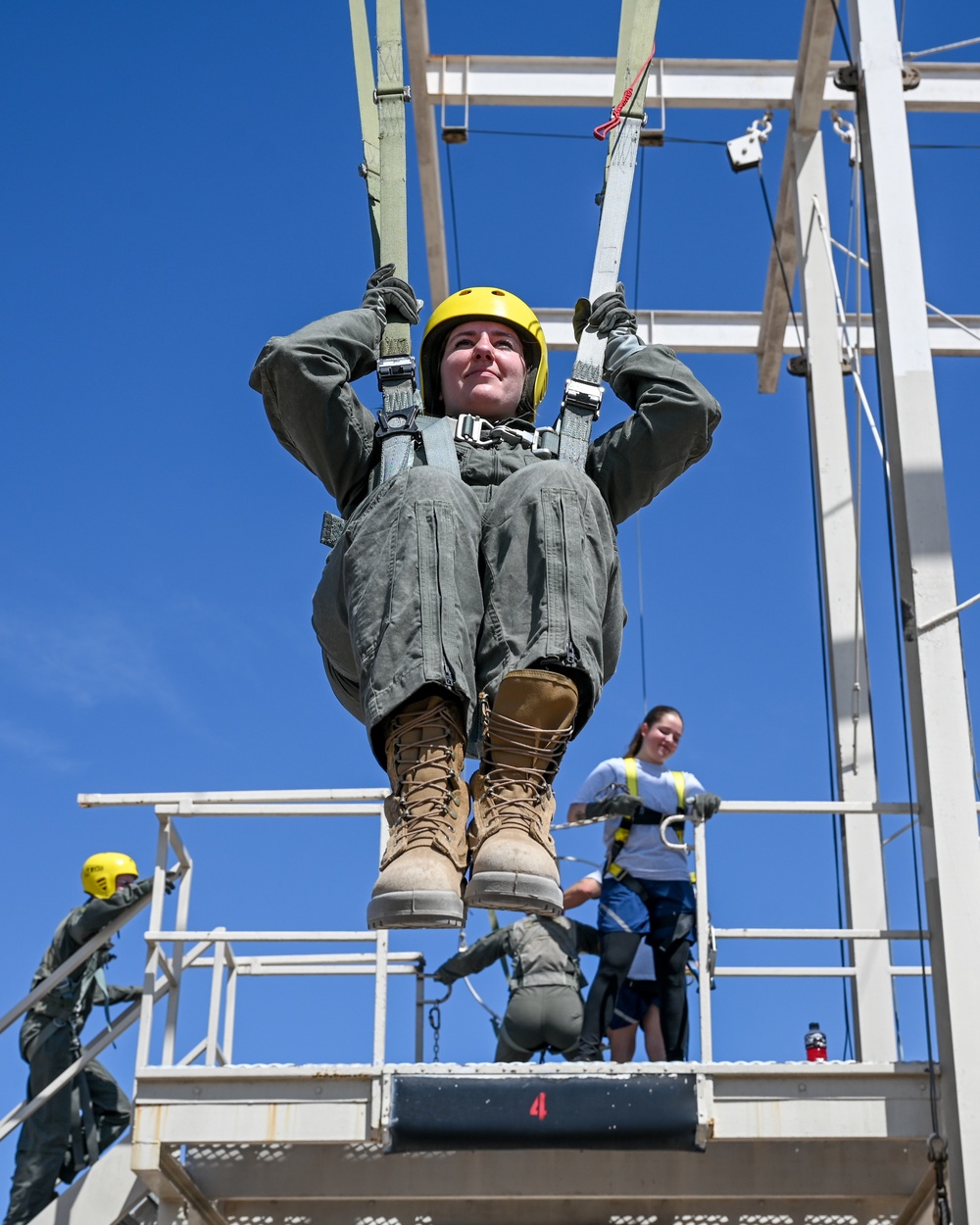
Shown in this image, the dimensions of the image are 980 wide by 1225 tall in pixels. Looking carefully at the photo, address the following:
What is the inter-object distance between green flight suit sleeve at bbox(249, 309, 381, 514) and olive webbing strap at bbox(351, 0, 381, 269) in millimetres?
589

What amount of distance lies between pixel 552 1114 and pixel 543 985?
1.26m

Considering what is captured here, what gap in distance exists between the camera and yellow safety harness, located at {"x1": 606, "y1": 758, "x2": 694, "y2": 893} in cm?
744

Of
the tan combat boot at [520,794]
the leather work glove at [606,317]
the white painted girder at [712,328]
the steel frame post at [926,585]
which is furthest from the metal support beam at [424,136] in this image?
the tan combat boot at [520,794]

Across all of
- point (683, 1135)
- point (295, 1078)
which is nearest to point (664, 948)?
point (683, 1135)

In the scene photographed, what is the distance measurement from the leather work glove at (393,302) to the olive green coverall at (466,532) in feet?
0.26

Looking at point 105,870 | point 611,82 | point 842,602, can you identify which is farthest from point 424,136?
point 105,870

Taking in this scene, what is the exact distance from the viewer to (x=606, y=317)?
514cm

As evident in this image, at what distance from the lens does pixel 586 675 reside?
4441mm

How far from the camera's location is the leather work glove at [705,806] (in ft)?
23.0

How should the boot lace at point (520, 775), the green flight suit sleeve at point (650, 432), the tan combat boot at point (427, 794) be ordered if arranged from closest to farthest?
1. the tan combat boot at point (427, 794)
2. the boot lace at point (520, 775)
3. the green flight suit sleeve at point (650, 432)

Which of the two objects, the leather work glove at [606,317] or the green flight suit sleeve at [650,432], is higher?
the leather work glove at [606,317]

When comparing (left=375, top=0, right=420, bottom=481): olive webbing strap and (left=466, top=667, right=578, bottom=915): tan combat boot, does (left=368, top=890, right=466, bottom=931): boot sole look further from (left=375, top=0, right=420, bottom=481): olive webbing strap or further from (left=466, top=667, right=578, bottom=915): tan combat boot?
(left=375, top=0, right=420, bottom=481): olive webbing strap

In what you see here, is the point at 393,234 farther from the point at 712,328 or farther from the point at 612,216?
the point at 712,328

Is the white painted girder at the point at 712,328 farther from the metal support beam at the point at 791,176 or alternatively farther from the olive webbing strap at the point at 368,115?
the olive webbing strap at the point at 368,115
